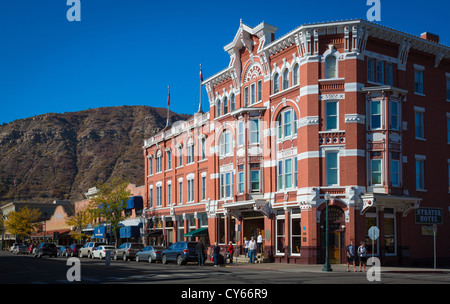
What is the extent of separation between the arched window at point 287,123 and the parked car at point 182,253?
10.2m

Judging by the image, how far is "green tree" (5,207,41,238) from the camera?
109m

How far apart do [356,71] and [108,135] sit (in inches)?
5808

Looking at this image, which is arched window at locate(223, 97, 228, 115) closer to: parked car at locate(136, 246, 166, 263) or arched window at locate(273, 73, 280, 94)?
arched window at locate(273, 73, 280, 94)

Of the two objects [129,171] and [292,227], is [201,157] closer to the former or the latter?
[292,227]

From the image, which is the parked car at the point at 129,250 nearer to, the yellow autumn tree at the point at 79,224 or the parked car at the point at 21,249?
the yellow autumn tree at the point at 79,224

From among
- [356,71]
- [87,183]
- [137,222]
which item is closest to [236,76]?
[356,71]

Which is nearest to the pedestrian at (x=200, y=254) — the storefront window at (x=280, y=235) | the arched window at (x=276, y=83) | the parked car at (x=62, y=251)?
the storefront window at (x=280, y=235)

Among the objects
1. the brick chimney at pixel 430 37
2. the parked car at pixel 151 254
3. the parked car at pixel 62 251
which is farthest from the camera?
the parked car at pixel 62 251

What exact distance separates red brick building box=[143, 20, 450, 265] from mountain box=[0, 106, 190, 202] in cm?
8842

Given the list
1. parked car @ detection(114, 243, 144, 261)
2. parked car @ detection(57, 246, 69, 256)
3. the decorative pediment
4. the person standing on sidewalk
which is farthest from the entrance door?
parked car @ detection(57, 246, 69, 256)

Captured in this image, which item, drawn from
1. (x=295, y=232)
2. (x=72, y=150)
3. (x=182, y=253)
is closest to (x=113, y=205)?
(x=182, y=253)

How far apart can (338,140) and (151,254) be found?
16915 mm

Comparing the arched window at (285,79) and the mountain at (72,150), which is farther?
the mountain at (72,150)

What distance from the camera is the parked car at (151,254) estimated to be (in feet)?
134
